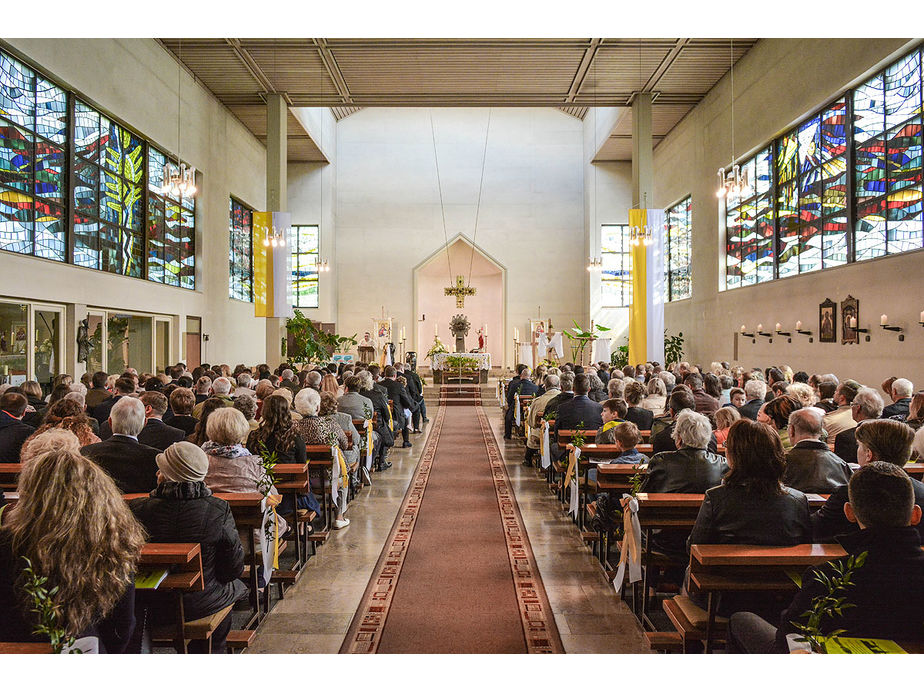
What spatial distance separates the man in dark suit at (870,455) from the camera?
2.74 meters

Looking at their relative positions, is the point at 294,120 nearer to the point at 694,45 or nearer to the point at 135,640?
the point at 694,45

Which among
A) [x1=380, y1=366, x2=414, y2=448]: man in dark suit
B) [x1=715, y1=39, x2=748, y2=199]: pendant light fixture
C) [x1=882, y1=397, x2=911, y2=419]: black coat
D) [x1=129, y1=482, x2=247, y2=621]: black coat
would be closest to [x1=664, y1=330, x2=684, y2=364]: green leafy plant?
[x1=715, y1=39, x2=748, y2=199]: pendant light fixture

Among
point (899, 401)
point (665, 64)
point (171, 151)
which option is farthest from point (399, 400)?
point (665, 64)

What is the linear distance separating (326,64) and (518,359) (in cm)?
866

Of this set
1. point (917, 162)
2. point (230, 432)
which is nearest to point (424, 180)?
point (917, 162)

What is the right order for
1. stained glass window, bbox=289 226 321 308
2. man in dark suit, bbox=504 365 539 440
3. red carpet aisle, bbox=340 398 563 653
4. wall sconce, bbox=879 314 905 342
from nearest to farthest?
red carpet aisle, bbox=340 398 563 653
wall sconce, bbox=879 314 905 342
man in dark suit, bbox=504 365 539 440
stained glass window, bbox=289 226 321 308

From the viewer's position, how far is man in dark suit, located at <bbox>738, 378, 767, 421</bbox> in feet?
18.6

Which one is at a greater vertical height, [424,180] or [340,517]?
[424,180]

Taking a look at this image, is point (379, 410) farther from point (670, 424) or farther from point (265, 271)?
point (265, 271)

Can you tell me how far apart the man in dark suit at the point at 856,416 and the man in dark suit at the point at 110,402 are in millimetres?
5204

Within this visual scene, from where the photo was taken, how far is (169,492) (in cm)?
268

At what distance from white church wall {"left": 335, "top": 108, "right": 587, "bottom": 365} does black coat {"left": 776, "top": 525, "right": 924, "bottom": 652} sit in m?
18.9

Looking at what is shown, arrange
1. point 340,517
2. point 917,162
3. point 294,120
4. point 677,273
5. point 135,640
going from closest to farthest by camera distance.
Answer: point 135,640
point 340,517
point 917,162
point 294,120
point 677,273

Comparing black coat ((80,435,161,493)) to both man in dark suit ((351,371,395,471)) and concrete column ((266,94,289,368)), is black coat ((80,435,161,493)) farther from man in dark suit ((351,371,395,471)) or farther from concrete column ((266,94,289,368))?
concrete column ((266,94,289,368))
